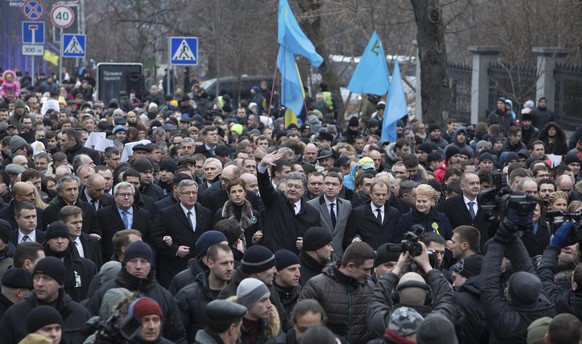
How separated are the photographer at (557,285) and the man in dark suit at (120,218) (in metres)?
4.97

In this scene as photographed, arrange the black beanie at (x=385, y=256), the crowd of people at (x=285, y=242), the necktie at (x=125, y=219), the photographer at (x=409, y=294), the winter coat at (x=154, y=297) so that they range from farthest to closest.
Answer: the necktie at (x=125, y=219), the black beanie at (x=385, y=256), the winter coat at (x=154, y=297), the crowd of people at (x=285, y=242), the photographer at (x=409, y=294)

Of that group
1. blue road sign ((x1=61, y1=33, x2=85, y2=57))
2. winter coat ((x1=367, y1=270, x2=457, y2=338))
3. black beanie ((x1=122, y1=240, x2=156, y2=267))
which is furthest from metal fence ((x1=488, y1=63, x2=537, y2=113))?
winter coat ((x1=367, y1=270, x2=457, y2=338))

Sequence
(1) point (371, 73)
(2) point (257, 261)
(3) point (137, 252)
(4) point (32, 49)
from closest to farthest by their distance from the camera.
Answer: (2) point (257, 261) < (3) point (137, 252) < (1) point (371, 73) < (4) point (32, 49)

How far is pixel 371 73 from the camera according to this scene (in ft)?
75.6

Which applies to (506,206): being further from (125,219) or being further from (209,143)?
(209,143)

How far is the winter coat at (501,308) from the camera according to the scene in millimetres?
8070

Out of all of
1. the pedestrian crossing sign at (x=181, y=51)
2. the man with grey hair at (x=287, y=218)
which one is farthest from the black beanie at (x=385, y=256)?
the pedestrian crossing sign at (x=181, y=51)

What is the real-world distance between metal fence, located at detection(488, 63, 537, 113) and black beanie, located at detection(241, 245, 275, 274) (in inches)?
773

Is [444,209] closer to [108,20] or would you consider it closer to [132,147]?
[132,147]

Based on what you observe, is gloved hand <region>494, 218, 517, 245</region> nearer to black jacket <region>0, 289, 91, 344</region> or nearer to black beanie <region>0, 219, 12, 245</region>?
black jacket <region>0, 289, 91, 344</region>

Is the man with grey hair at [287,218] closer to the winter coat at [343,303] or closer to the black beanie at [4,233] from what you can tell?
the black beanie at [4,233]

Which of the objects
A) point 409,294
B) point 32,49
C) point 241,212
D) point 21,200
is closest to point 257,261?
point 409,294

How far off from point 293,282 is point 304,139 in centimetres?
1134

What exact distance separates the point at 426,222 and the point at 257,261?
401cm
